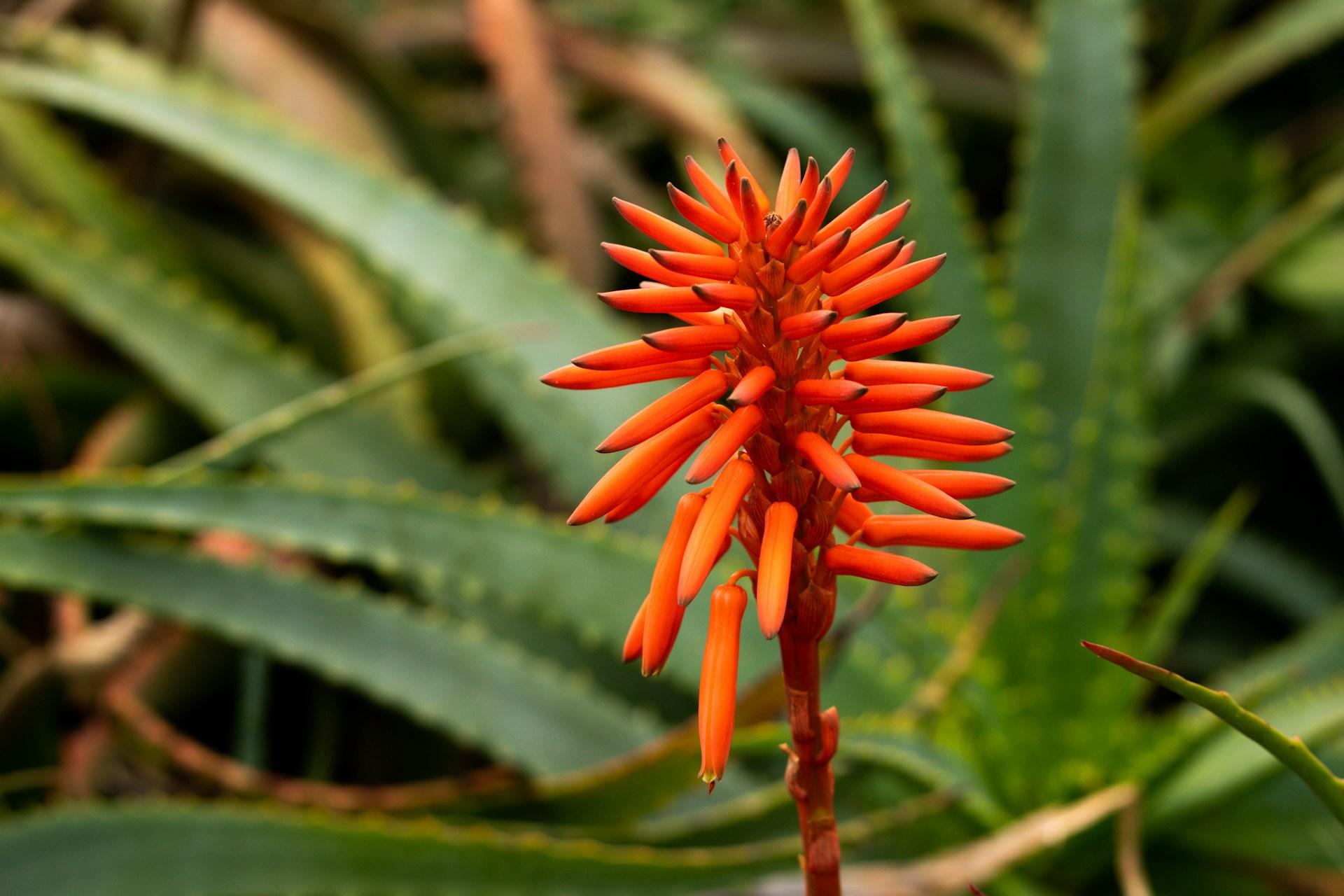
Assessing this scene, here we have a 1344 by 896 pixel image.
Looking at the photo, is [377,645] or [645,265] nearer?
[645,265]

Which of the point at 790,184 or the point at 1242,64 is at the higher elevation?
the point at 1242,64

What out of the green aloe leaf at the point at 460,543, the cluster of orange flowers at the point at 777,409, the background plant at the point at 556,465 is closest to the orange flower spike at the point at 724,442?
the cluster of orange flowers at the point at 777,409

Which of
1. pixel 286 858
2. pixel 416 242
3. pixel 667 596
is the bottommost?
pixel 286 858

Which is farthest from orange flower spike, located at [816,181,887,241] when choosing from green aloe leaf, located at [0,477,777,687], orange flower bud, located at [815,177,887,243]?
A: green aloe leaf, located at [0,477,777,687]

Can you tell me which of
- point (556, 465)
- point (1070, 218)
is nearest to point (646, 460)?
point (556, 465)

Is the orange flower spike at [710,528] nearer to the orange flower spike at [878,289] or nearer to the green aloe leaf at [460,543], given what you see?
the orange flower spike at [878,289]

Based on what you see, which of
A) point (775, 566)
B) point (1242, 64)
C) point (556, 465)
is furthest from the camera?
point (1242, 64)

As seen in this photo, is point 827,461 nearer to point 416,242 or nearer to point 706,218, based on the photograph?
point 706,218

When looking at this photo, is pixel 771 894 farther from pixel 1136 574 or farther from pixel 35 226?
pixel 35 226
